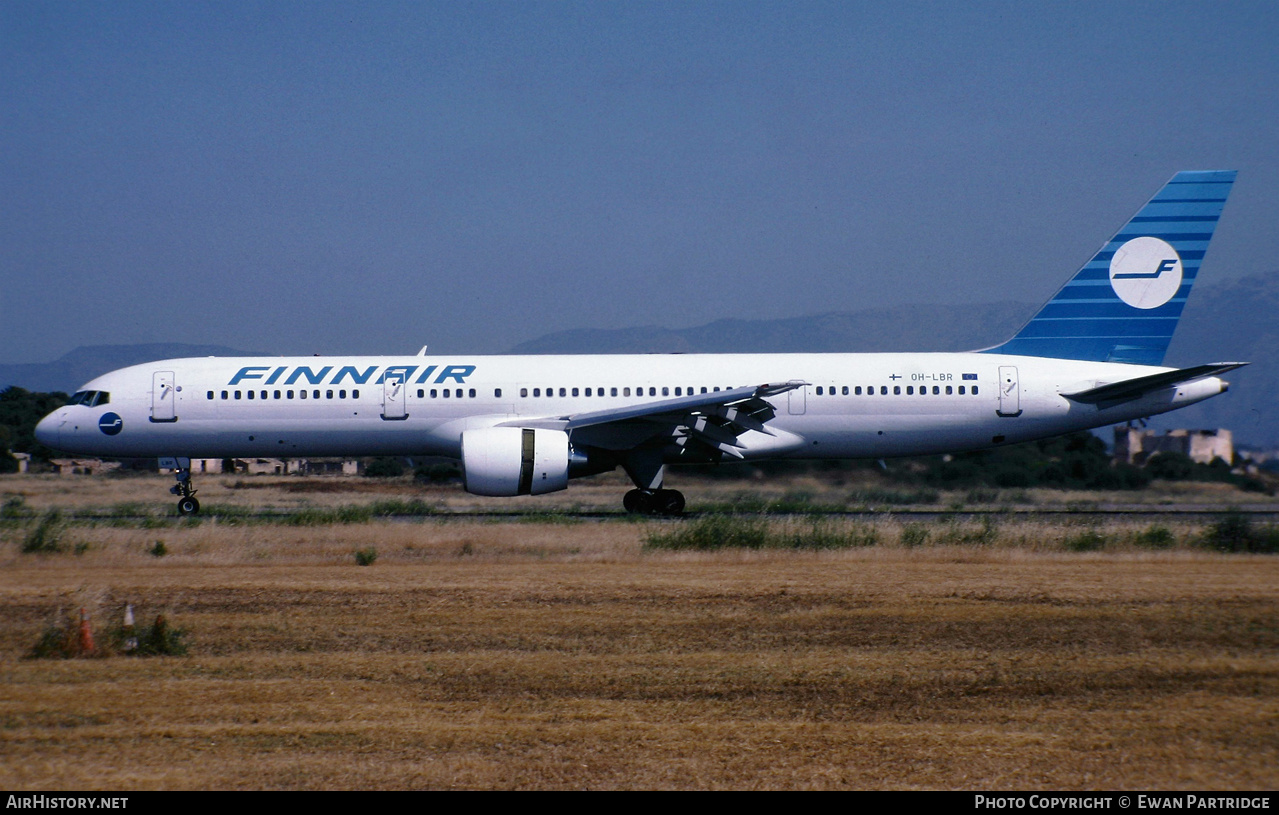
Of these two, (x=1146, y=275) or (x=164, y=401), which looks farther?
(x=1146, y=275)

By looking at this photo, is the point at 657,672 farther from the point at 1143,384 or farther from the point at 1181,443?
the point at 1181,443

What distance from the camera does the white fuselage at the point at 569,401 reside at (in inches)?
879

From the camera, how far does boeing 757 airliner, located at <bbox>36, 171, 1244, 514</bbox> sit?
875 inches

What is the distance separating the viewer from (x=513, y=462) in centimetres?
1948

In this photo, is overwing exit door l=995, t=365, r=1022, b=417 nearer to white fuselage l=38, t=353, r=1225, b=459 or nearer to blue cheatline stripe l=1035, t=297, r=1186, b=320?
white fuselage l=38, t=353, r=1225, b=459

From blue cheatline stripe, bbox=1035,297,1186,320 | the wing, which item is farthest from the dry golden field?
blue cheatline stripe, bbox=1035,297,1186,320

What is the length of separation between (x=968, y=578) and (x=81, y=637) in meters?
9.28

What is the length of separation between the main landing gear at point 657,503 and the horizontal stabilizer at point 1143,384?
815 cm

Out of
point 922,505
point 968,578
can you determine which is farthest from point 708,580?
point 922,505

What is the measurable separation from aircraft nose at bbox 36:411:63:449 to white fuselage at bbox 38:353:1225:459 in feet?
0.24

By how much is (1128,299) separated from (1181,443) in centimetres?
1321

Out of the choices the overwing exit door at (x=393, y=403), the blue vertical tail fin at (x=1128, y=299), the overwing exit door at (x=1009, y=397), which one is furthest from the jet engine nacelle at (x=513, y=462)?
the blue vertical tail fin at (x=1128, y=299)

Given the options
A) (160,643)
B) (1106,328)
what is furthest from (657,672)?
(1106,328)
